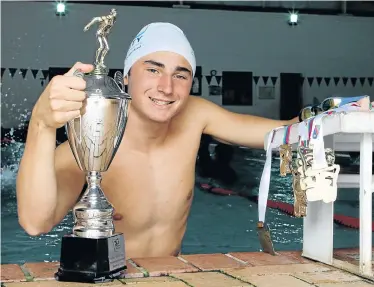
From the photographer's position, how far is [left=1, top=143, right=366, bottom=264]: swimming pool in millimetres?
4312

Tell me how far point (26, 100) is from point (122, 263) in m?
6.89

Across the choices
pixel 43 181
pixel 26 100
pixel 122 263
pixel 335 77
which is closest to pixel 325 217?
pixel 122 263

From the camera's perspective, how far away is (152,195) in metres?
2.11

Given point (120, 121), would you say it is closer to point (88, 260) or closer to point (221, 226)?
point (88, 260)

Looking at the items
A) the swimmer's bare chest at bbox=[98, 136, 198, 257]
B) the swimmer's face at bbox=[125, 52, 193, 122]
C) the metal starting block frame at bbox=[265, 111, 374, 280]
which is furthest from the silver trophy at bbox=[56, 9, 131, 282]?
the swimmer's bare chest at bbox=[98, 136, 198, 257]

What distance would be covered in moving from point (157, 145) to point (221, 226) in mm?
3333

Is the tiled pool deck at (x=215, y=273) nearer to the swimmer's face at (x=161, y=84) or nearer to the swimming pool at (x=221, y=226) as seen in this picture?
the swimmer's face at (x=161, y=84)

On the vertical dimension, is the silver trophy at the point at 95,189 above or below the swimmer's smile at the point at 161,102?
below

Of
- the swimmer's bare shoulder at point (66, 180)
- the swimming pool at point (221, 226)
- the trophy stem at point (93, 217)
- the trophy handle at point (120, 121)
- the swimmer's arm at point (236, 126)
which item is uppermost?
the swimmer's arm at point (236, 126)

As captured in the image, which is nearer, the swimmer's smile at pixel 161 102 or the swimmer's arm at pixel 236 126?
the swimmer's smile at pixel 161 102

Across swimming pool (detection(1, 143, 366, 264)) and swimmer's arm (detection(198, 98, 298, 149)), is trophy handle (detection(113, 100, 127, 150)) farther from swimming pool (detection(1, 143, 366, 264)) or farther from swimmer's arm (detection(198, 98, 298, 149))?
swimming pool (detection(1, 143, 366, 264))

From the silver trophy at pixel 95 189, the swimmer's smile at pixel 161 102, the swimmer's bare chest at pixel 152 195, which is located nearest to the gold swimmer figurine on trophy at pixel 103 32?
the silver trophy at pixel 95 189

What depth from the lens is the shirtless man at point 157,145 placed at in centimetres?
189

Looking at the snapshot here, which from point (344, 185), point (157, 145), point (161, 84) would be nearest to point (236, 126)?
point (157, 145)
